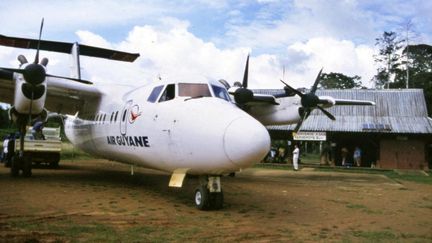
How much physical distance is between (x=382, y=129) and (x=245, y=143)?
28.6 m

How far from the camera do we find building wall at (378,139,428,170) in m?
32.2

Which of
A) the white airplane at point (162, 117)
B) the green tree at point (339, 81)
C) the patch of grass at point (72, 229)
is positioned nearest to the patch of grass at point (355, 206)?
the white airplane at point (162, 117)

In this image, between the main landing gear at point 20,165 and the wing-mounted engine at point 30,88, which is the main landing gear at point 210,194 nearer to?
the wing-mounted engine at point 30,88

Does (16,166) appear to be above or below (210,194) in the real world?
above

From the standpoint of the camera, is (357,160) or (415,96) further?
(415,96)

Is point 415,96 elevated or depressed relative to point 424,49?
depressed

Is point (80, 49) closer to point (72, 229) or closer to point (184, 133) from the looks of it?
point (184, 133)

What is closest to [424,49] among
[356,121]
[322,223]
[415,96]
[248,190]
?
[415,96]

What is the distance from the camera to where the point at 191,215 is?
833cm

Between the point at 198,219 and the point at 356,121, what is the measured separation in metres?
30.1

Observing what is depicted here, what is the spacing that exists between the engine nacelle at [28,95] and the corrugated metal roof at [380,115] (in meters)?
24.7

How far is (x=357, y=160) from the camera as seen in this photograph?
1313 inches

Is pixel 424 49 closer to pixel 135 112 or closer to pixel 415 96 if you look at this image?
pixel 415 96

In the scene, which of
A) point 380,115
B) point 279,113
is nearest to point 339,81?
point 380,115
